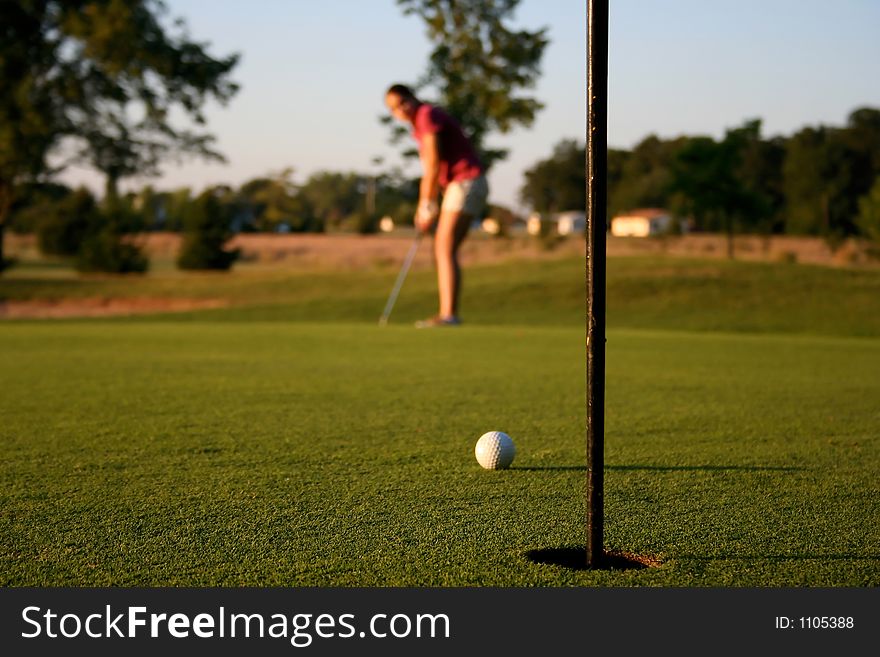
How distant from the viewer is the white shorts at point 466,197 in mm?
11141

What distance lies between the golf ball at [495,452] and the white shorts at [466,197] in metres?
6.96

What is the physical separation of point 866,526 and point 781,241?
5198cm

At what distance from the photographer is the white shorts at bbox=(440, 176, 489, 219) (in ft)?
36.6

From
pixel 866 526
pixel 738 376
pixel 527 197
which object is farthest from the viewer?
pixel 527 197

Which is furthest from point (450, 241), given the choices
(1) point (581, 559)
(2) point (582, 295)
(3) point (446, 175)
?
(2) point (582, 295)

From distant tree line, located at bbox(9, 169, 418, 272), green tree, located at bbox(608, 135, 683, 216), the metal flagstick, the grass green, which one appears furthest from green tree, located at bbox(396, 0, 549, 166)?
green tree, located at bbox(608, 135, 683, 216)

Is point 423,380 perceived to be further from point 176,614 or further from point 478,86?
point 478,86

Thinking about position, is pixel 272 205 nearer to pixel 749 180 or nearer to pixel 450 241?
pixel 749 180

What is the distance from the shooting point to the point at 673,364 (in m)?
9.53

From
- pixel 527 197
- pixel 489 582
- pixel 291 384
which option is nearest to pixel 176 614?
pixel 489 582

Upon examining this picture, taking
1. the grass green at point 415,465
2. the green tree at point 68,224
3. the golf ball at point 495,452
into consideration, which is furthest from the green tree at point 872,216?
the golf ball at point 495,452

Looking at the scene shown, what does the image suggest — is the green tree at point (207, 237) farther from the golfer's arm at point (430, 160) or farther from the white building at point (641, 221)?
the white building at point (641, 221)

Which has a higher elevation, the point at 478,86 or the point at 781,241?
the point at 478,86

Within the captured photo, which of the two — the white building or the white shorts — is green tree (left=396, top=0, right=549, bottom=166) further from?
the white building
